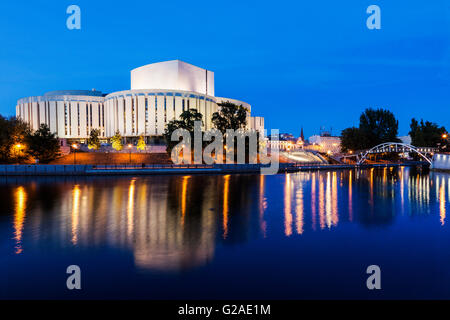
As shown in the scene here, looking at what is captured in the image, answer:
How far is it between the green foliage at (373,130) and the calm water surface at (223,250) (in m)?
60.9

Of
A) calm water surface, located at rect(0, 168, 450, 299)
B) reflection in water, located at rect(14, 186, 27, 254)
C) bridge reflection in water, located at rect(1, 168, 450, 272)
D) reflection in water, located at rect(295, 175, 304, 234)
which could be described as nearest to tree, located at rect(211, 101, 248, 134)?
bridge reflection in water, located at rect(1, 168, 450, 272)

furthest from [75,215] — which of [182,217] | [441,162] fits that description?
[441,162]

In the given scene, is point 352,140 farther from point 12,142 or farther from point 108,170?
point 12,142

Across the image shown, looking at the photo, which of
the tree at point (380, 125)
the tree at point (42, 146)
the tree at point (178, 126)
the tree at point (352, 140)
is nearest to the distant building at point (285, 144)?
the tree at point (352, 140)

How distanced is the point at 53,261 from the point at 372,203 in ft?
58.7

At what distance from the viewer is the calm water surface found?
6297mm

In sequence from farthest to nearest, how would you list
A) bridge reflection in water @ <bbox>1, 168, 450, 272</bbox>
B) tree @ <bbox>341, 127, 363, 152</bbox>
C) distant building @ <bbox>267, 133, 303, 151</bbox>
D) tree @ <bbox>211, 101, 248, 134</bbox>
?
distant building @ <bbox>267, 133, 303, 151</bbox> → tree @ <bbox>341, 127, 363, 152</bbox> → tree @ <bbox>211, 101, 248, 134</bbox> → bridge reflection in water @ <bbox>1, 168, 450, 272</bbox>

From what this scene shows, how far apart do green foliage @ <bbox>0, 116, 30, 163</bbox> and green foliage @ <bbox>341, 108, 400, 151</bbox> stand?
73844 mm

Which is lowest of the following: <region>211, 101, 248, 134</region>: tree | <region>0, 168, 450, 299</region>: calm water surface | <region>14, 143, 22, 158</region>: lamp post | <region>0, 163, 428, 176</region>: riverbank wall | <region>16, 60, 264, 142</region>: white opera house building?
<region>0, 168, 450, 299</region>: calm water surface

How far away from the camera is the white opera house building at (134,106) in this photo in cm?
7638

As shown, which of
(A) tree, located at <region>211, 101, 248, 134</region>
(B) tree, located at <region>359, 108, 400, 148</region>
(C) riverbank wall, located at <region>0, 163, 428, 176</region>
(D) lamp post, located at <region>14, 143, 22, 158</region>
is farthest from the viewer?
(B) tree, located at <region>359, 108, 400, 148</region>

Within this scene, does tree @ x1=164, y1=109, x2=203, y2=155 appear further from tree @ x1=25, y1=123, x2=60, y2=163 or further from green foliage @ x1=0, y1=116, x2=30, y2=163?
green foliage @ x1=0, y1=116, x2=30, y2=163

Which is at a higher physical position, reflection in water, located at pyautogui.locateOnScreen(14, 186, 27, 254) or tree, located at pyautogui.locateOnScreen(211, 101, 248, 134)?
tree, located at pyautogui.locateOnScreen(211, 101, 248, 134)

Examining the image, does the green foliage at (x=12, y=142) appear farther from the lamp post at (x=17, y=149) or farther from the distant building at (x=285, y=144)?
the distant building at (x=285, y=144)
